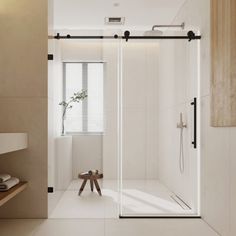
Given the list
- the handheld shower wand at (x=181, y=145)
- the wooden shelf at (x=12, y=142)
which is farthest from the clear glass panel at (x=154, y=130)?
the wooden shelf at (x=12, y=142)

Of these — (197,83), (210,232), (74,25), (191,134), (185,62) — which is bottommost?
(210,232)

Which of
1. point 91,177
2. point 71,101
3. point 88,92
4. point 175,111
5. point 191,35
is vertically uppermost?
point 191,35

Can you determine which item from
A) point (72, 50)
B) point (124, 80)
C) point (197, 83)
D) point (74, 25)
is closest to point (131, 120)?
point (124, 80)

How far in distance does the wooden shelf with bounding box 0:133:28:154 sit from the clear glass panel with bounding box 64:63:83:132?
0.90m

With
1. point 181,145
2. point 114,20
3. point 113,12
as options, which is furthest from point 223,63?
point 114,20

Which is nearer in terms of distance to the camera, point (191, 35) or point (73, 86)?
point (191, 35)

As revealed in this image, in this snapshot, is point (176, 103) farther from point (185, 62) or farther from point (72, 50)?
point (72, 50)

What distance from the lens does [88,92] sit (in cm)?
378

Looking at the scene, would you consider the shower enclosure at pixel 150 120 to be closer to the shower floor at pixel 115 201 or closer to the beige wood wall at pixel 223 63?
the shower floor at pixel 115 201

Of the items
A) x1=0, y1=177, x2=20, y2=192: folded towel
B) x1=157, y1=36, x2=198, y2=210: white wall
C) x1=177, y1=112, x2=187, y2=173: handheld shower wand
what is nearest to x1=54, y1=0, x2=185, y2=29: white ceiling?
x1=157, y1=36, x2=198, y2=210: white wall

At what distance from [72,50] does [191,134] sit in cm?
163

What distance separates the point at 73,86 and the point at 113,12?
1165mm

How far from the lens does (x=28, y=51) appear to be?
9.73ft

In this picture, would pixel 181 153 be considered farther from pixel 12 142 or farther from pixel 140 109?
pixel 12 142
